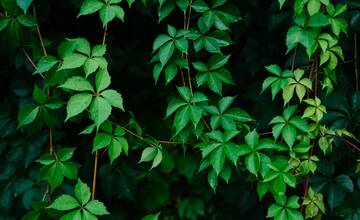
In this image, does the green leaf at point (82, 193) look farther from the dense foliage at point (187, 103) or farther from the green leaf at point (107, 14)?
the green leaf at point (107, 14)

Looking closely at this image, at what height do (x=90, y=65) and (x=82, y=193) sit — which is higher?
(x=90, y=65)

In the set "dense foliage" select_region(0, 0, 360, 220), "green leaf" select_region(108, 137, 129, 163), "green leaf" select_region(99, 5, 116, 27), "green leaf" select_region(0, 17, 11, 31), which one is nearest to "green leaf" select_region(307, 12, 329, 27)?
"dense foliage" select_region(0, 0, 360, 220)

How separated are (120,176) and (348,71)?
1395mm

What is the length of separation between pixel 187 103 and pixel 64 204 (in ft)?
2.12

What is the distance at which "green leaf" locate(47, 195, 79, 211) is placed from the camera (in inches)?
72.9

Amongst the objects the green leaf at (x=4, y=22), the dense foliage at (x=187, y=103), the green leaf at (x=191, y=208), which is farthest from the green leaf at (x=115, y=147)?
the green leaf at (x=191, y=208)

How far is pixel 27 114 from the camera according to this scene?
2.07 metres

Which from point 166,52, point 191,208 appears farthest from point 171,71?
point 191,208

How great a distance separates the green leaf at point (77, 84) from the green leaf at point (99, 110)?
62mm

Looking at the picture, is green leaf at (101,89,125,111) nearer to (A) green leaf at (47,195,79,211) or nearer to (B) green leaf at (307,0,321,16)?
(A) green leaf at (47,195,79,211)

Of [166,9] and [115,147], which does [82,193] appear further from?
[166,9]

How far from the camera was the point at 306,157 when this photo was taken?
7.02 feet

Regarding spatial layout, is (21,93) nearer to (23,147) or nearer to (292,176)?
(23,147)

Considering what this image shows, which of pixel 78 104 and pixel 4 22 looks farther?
pixel 4 22
